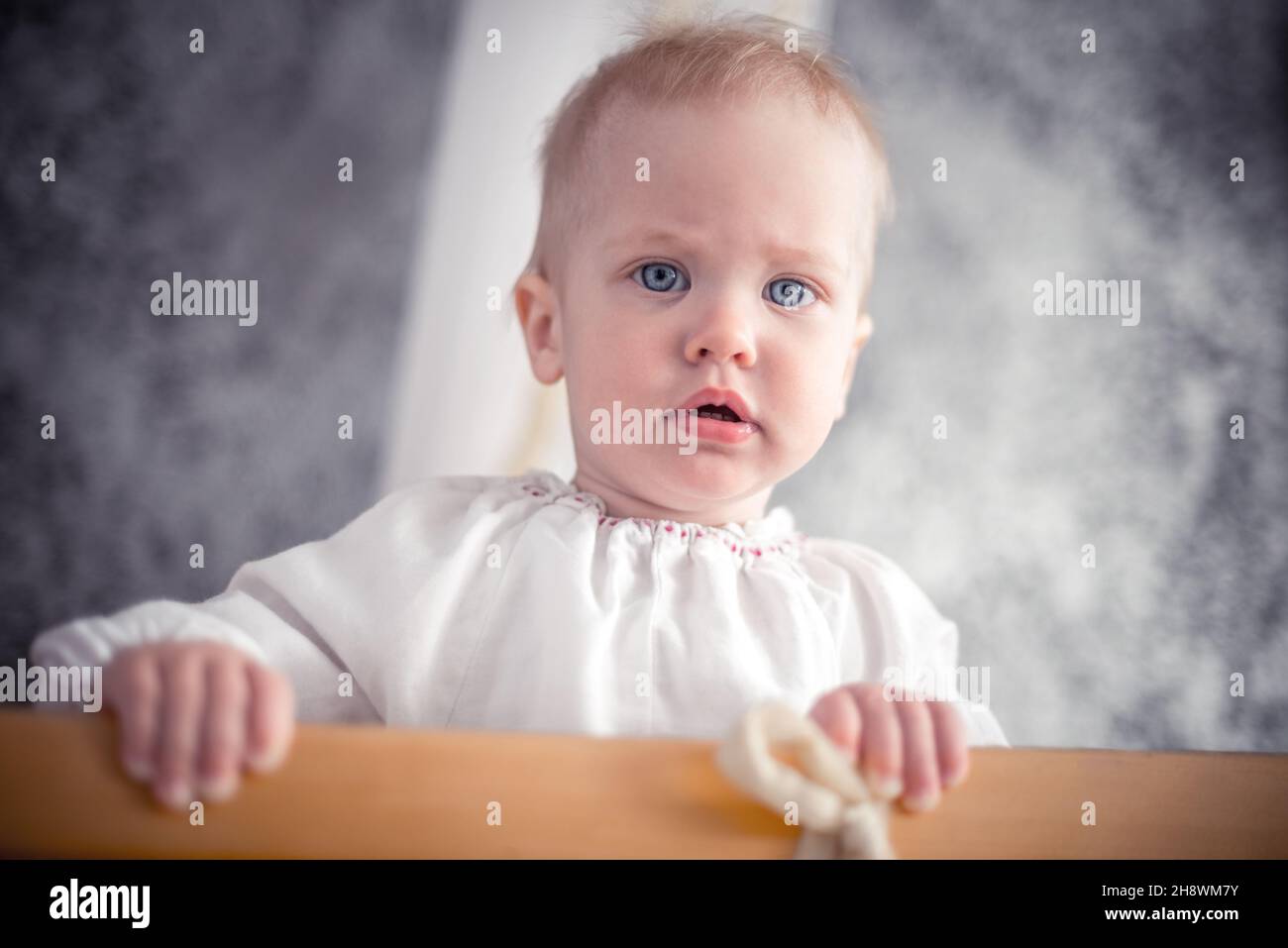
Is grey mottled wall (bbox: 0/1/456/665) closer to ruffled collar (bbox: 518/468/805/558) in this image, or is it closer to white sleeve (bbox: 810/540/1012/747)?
ruffled collar (bbox: 518/468/805/558)

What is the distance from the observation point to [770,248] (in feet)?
2.82

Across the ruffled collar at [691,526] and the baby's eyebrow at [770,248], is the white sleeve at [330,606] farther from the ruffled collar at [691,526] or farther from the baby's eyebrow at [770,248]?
the baby's eyebrow at [770,248]

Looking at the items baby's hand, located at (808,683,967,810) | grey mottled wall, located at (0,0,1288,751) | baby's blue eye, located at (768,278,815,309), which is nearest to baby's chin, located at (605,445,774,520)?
baby's blue eye, located at (768,278,815,309)

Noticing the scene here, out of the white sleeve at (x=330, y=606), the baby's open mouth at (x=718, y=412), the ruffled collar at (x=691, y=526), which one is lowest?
the white sleeve at (x=330, y=606)

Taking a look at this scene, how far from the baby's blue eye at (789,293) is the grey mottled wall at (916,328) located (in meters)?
0.57

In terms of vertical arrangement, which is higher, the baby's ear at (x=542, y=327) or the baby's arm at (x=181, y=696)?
the baby's ear at (x=542, y=327)

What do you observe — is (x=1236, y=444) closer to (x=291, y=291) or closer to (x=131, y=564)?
(x=291, y=291)

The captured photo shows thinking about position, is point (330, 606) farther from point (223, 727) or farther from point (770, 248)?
point (770, 248)

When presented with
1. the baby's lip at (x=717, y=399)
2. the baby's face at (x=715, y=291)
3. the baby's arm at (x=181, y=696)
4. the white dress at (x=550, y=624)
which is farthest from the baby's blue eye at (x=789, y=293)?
the baby's arm at (x=181, y=696)

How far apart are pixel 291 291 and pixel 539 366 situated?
522 millimetres

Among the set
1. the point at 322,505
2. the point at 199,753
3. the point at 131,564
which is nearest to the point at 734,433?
the point at 199,753

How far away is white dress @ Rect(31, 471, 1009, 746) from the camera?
A: 0.79 metres

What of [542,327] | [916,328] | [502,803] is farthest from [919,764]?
[916,328]

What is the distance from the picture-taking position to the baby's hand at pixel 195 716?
0.50 meters
